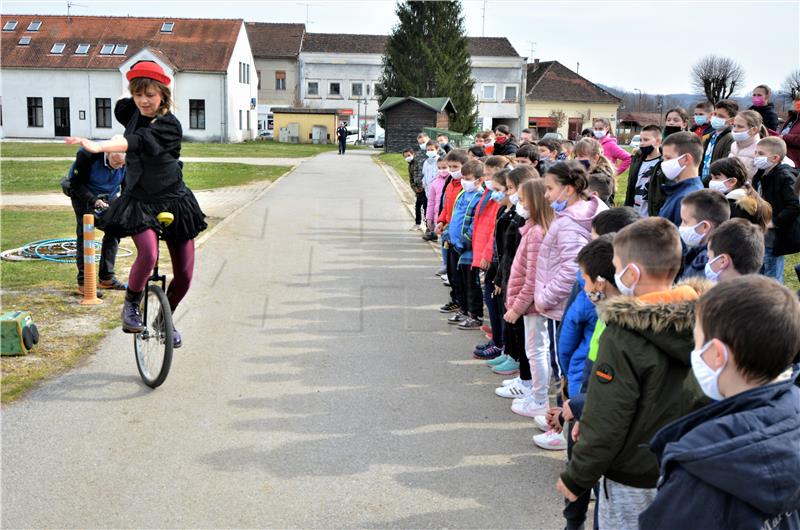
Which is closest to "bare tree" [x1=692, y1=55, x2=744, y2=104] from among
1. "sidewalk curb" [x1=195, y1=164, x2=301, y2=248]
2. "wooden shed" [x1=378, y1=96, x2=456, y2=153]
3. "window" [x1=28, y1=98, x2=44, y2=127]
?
"wooden shed" [x1=378, y1=96, x2=456, y2=153]

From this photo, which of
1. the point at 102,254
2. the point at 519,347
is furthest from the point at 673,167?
the point at 102,254

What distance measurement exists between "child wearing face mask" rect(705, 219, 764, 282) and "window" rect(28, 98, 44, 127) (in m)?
74.7

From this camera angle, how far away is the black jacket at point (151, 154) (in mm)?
6191

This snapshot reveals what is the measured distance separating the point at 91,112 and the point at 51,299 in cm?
6635

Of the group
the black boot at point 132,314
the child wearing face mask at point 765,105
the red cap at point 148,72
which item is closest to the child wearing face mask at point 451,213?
the black boot at point 132,314

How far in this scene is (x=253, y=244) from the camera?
14305mm

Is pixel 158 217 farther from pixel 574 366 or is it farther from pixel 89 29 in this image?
pixel 89 29

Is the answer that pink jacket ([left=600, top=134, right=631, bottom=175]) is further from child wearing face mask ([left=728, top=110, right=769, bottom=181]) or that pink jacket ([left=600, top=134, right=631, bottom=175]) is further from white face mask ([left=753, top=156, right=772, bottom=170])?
white face mask ([left=753, top=156, right=772, bottom=170])

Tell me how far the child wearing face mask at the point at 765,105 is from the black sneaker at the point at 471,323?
6.15 metres

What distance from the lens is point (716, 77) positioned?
2255 inches

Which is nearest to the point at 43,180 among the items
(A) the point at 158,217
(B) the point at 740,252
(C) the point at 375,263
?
(C) the point at 375,263

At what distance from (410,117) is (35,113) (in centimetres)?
3765

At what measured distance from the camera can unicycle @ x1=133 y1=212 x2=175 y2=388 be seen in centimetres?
630

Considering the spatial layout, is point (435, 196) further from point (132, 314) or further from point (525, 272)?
point (132, 314)
